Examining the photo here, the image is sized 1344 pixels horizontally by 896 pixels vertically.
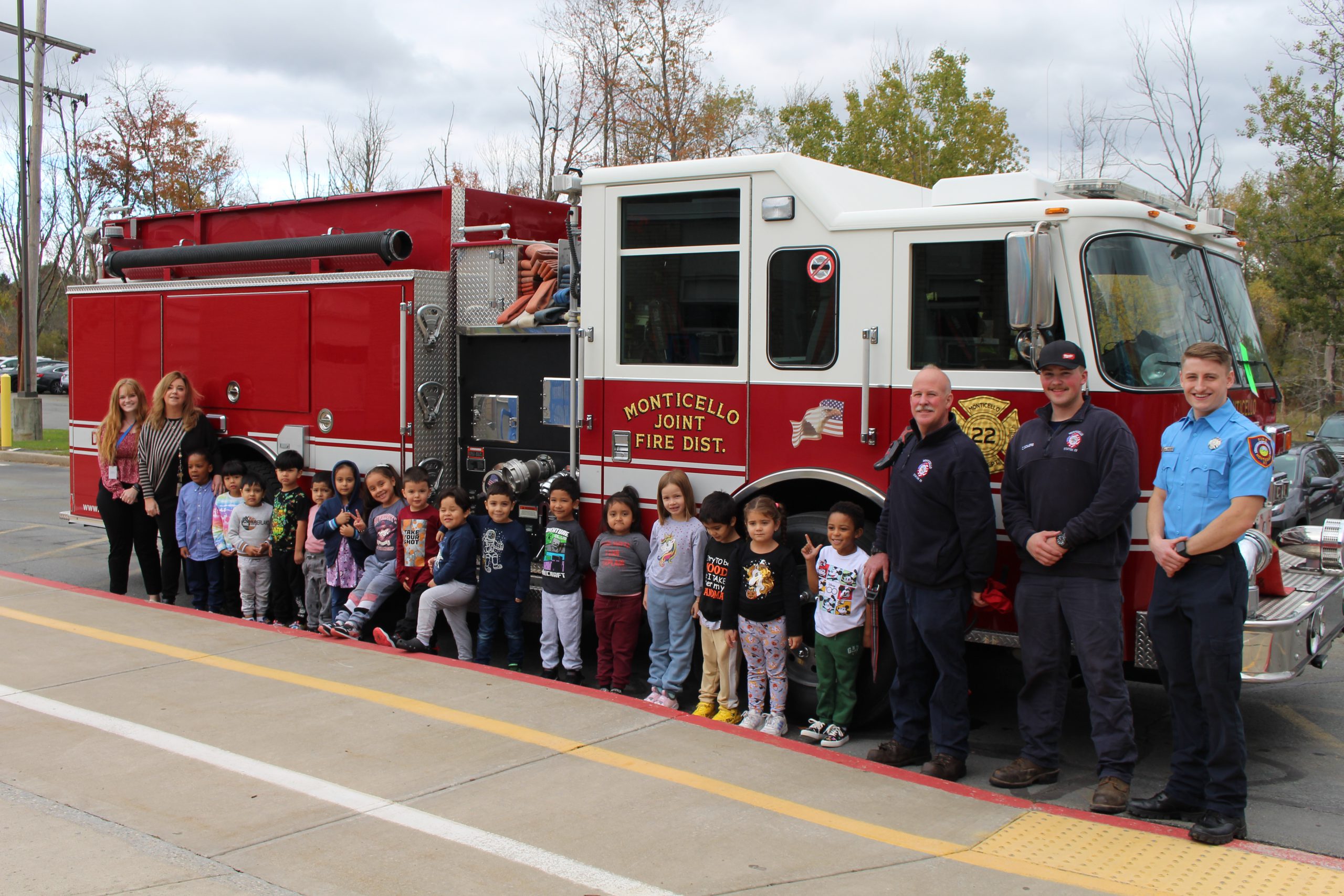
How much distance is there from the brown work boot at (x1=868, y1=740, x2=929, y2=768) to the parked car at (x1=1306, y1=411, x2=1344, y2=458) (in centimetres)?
1000

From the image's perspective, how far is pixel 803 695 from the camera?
20.0 ft

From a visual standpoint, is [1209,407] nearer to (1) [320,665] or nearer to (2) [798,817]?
(2) [798,817]

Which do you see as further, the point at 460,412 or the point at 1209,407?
the point at 460,412

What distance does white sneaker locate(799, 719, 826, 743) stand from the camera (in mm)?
5770

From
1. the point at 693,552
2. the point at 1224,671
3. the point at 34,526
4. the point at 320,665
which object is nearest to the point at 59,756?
the point at 320,665

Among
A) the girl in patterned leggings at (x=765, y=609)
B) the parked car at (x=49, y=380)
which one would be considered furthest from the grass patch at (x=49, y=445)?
the parked car at (x=49, y=380)

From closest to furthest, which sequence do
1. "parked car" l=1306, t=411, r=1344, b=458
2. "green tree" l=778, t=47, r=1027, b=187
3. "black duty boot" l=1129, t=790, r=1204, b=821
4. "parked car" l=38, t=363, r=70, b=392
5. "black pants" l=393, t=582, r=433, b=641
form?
"black duty boot" l=1129, t=790, r=1204, b=821 → "black pants" l=393, t=582, r=433, b=641 → "parked car" l=1306, t=411, r=1344, b=458 → "green tree" l=778, t=47, r=1027, b=187 → "parked car" l=38, t=363, r=70, b=392

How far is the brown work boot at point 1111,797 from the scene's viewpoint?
4.67m

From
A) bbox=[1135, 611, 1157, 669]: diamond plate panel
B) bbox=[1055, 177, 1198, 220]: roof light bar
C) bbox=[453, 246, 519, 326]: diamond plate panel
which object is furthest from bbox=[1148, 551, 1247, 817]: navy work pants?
bbox=[453, 246, 519, 326]: diamond plate panel

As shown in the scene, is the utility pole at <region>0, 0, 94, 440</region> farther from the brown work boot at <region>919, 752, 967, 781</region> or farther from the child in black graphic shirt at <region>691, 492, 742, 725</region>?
the brown work boot at <region>919, 752, 967, 781</region>

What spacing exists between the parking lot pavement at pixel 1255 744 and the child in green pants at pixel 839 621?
17 centimetres

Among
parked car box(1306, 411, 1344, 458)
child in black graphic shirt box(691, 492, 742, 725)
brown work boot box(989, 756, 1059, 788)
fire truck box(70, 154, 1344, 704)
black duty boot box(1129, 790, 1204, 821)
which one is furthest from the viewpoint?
parked car box(1306, 411, 1344, 458)

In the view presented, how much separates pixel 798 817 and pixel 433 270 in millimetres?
4620

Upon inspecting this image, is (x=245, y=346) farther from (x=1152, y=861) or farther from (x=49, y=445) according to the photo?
(x=49, y=445)
